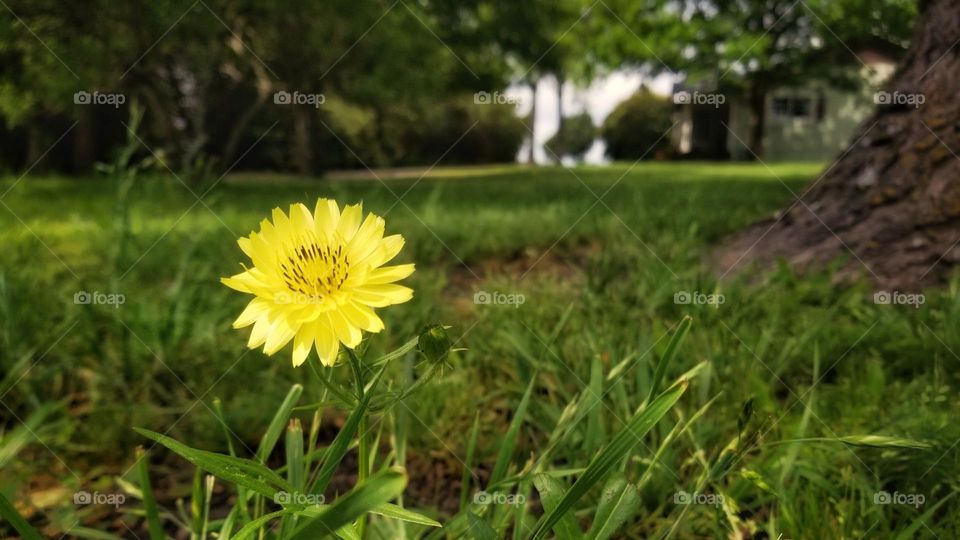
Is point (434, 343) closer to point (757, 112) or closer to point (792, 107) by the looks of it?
point (757, 112)

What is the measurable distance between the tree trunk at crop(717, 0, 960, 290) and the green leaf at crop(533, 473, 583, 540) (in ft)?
6.47

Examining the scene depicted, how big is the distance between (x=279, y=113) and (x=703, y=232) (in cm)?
1127

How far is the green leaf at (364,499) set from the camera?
1.60 ft

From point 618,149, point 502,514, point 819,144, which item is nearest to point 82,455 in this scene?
point 502,514

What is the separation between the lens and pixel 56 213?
5.49 metres

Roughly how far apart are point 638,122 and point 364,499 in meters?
20.1

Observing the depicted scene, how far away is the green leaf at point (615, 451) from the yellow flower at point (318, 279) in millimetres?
237

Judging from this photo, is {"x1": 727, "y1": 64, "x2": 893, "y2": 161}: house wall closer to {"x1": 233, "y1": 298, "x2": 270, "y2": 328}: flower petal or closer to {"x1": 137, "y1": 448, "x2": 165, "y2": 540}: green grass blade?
{"x1": 137, "y1": 448, "x2": 165, "y2": 540}: green grass blade

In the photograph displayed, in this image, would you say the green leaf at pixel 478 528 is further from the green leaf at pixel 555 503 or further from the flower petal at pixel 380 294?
the flower petal at pixel 380 294

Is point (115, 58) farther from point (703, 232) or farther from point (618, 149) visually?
point (618, 149)

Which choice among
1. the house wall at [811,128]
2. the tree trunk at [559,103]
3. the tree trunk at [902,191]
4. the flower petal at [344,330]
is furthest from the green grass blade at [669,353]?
the house wall at [811,128]

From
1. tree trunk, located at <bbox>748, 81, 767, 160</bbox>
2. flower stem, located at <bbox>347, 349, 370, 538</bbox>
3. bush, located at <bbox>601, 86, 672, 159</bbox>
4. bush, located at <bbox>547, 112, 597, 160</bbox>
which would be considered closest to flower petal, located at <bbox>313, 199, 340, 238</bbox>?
flower stem, located at <bbox>347, 349, 370, 538</bbox>

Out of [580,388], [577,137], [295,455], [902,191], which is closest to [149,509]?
[295,455]

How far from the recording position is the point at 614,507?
80 cm
